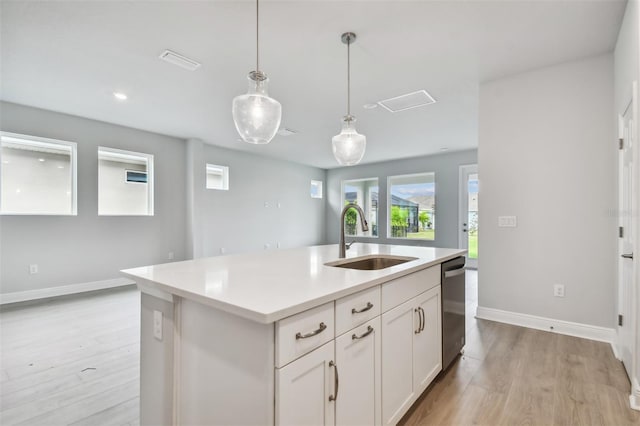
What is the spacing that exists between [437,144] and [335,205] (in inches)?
147

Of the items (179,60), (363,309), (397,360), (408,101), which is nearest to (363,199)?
(408,101)

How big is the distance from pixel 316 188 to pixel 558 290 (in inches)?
267

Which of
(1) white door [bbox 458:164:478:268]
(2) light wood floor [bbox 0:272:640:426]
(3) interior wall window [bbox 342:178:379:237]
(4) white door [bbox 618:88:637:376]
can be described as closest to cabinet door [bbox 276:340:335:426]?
(2) light wood floor [bbox 0:272:640:426]

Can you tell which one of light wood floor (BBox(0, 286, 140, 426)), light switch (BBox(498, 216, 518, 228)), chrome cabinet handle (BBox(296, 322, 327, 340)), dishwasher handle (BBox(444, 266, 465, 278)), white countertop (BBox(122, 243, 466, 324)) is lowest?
light wood floor (BBox(0, 286, 140, 426))

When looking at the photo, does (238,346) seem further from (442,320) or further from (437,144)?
(437,144)

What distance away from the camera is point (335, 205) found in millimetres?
9102

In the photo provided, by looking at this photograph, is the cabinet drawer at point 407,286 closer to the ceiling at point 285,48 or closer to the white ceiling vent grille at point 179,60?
the ceiling at point 285,48

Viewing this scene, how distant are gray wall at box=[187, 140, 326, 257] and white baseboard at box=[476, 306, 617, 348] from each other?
489 cm

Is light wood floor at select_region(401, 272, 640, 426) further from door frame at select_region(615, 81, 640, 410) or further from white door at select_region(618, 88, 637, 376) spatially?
white door at select_region(618, 88, 637, 376)

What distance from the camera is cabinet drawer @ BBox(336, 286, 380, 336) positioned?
1.18 meters

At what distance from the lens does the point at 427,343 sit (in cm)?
183

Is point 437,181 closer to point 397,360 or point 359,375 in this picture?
point 397,360

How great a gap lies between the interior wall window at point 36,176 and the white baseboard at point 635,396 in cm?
613

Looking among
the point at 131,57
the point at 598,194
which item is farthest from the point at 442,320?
the point at 131,57
